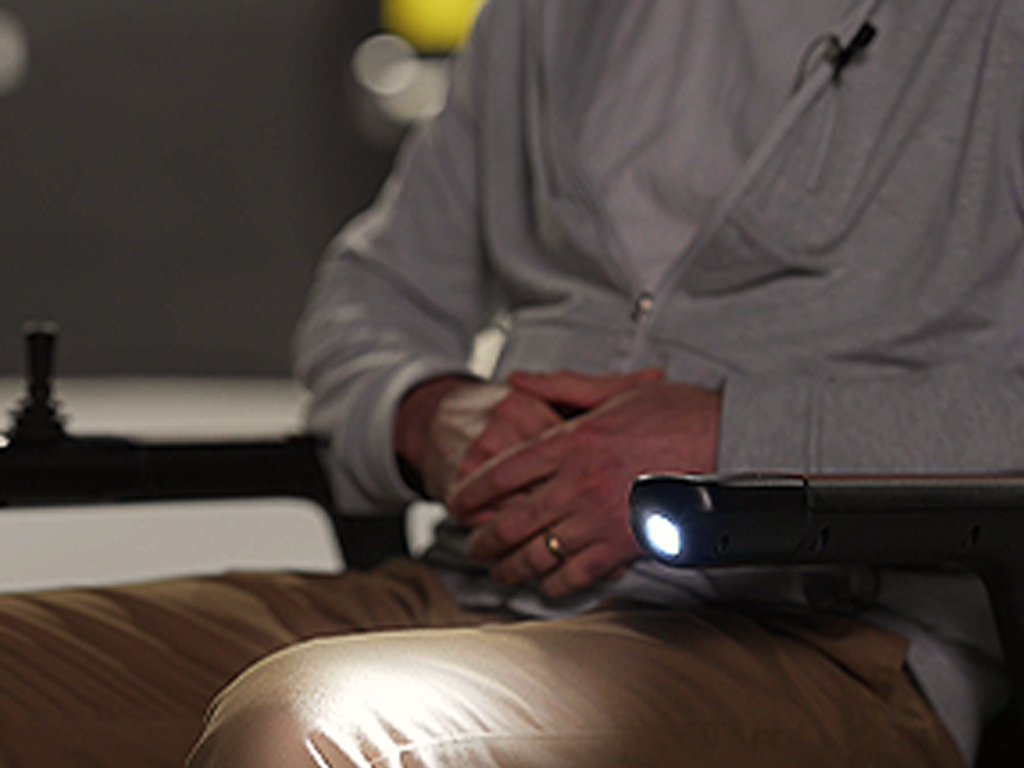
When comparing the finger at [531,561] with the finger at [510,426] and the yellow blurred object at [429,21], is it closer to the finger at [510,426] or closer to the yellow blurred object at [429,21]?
the finger at [510,426]

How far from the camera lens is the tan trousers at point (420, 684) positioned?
661 mm

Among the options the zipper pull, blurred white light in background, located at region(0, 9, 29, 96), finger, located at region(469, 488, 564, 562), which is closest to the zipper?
the zipper pull

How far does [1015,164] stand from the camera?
92cm

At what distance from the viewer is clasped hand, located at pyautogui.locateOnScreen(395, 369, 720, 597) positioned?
927 millimetres

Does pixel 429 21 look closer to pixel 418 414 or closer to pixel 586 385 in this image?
pixel 418 414

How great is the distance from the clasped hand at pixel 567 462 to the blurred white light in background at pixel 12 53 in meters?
3.42

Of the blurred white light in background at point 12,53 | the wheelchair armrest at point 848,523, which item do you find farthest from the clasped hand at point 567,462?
the blurred white light in background at point 12,53

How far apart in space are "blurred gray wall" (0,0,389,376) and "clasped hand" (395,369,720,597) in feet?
10.7

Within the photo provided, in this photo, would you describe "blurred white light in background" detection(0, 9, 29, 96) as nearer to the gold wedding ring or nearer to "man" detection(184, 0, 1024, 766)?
"man" detection(184, 0, 1024, 766)

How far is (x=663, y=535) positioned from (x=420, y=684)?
0.15 m

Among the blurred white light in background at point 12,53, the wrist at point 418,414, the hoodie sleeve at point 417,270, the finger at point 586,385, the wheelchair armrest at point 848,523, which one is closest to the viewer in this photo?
the wheelchair armrest at point 848,523

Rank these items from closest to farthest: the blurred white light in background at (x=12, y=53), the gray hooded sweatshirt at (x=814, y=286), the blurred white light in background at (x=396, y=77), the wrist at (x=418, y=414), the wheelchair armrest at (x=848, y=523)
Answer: the wheelchair armrest at (x=848, y=523) < the gray hooded sweatshirt at (x=814, y=286) < the wrist at (x=418, y=414) < the blurred white light in background at (x=12, y=53) < the blurred white light in background at (x=396, y=77)

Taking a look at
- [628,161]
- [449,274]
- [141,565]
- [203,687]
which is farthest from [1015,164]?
[141,565]

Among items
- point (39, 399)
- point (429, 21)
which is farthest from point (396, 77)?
point (39, 399)
